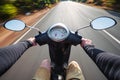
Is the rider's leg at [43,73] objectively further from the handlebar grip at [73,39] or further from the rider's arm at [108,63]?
the rider's arm at [108,63]

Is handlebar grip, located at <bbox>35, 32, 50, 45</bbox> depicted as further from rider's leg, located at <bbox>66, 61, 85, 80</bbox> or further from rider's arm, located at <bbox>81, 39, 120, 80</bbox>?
rider's arm, located at <bbox>81, 39, 120, 80</bbox>

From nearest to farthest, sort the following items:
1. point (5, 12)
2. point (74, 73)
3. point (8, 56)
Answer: point (8, 56)
point (74, 73)
point (5, 12)

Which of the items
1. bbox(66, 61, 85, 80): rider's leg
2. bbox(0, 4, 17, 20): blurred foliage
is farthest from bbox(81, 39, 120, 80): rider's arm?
bbox(0, 4, 17, 20): blurred foliage

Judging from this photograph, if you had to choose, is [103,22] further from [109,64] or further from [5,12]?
[5,12]

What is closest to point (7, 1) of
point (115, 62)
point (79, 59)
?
point (79, 59)

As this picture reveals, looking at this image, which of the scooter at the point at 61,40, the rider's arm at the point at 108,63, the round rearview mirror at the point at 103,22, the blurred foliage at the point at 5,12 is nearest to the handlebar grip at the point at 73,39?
the scooter at the point at 61,40

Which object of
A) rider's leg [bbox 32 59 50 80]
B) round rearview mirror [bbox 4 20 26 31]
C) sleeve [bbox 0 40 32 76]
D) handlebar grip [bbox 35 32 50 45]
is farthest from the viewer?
round rearview mirror [bbox 4 20 26 31]

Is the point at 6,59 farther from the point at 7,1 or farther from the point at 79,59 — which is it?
the point at 7,1

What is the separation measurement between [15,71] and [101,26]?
15.5 feet

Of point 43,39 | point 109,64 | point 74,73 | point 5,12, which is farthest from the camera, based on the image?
point 5,12

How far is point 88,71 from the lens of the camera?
22.9 feet

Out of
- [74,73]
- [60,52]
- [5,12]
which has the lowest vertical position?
[5,12]

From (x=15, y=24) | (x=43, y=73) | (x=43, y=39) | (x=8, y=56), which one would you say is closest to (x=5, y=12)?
(x=15, y=24)

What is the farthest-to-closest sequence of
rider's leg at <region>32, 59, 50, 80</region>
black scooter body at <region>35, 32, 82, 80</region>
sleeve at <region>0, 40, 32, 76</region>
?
black scooter body at <region>35, 32, 82, 80</region> → rider's leg at <region>32, 59, 50, 80</region> → sleeve at <region>0, 40, 32, 76</region>
